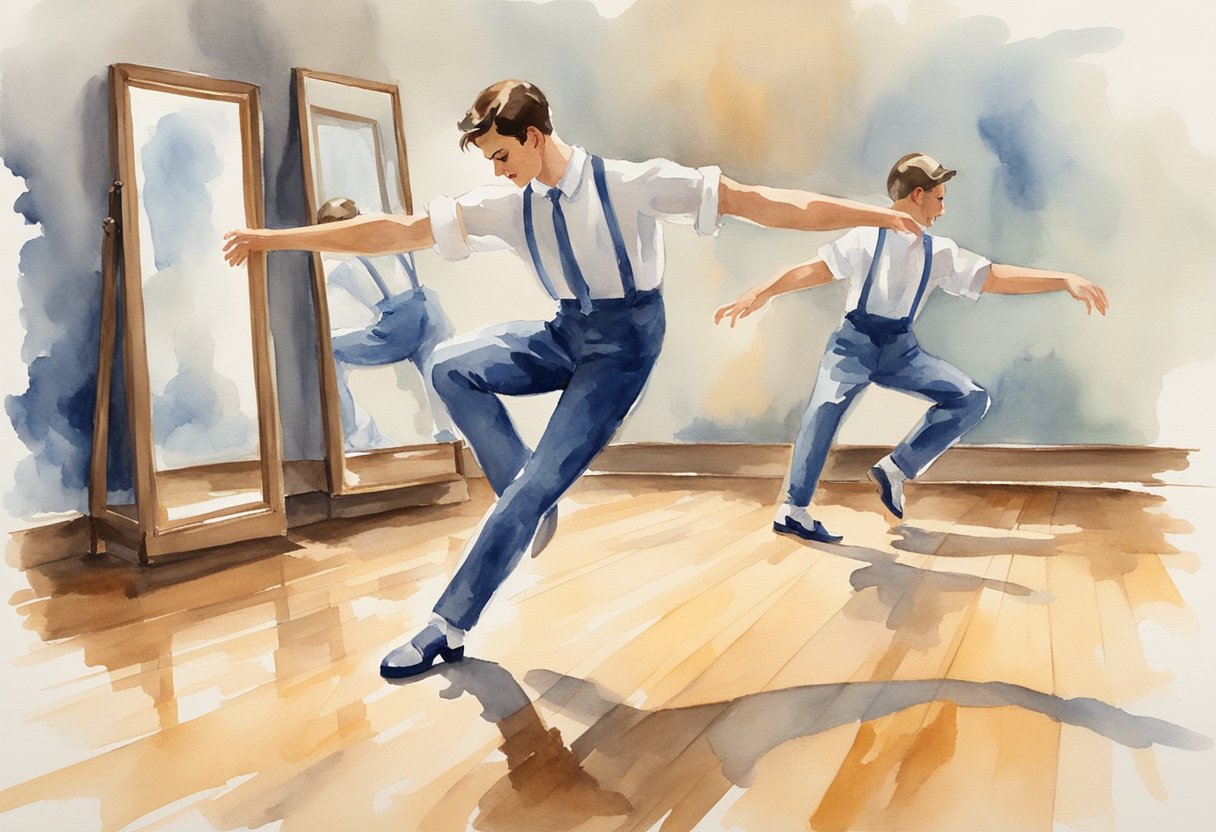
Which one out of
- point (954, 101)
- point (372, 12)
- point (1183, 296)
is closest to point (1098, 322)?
point (1183, 296)

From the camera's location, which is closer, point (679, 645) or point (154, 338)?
point (679, 645)

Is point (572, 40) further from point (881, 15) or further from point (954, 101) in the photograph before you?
point (954, 101)

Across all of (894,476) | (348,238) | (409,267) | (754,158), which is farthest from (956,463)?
(348,238)

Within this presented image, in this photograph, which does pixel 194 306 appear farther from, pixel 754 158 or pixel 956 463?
pixel 956 463

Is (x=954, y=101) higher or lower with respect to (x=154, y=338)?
higher

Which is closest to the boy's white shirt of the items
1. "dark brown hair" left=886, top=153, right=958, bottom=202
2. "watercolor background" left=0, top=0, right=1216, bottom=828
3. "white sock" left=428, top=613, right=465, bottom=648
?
"dark brown hair" left=886, top=153, right=958, bottom=202

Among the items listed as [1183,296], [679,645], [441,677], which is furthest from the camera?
[1183,296]

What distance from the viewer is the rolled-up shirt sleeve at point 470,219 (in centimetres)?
170

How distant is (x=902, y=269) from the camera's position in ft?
8.38

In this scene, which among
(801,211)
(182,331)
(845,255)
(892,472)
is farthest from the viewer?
(892,472)

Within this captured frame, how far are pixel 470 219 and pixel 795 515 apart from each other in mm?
1344

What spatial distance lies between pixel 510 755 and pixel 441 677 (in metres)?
0.33

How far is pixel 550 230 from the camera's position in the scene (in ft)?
5.53

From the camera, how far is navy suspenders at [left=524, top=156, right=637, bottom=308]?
5.44 feet
